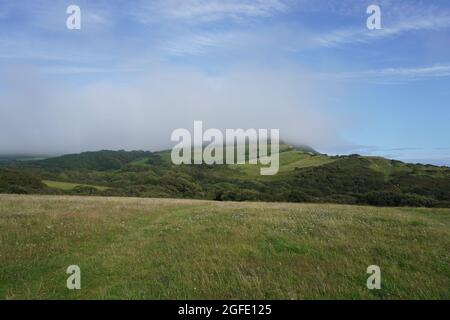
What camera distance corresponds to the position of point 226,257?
13.2m

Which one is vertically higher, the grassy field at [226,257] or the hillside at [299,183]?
the grassy field at [226,257]

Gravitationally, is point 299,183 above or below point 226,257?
below

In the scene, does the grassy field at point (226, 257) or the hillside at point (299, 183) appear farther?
the hillside at point (299, 183)

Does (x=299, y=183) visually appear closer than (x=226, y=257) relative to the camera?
No

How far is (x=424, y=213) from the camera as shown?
2928cm

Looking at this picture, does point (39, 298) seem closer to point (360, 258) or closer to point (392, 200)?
point (360, 258)

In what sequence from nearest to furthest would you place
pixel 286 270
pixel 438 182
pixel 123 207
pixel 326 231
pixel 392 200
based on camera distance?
pixel 286 270
pixel 326 231
pixel 123 207
pixel 392 200
pixel 438 182

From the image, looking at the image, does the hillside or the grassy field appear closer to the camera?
the grassy field

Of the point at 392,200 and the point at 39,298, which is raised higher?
the point at 39,298

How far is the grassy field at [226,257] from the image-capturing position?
419 inches

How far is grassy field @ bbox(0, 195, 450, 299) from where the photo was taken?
34.9 ft

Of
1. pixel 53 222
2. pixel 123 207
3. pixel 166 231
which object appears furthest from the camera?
pixel 123 207

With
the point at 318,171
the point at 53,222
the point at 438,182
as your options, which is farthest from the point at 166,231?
the point at 318,171
